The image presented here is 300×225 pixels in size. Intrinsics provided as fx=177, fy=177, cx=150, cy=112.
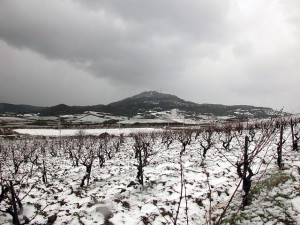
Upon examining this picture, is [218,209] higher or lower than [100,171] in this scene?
higher

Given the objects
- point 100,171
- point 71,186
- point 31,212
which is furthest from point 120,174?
point 31,212

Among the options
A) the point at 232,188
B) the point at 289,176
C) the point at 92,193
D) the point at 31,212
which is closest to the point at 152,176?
the point at 92,193

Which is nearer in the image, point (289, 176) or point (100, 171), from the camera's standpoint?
point (289, 176)

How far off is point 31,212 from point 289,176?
10.5m

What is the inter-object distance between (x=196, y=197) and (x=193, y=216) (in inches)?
48.2

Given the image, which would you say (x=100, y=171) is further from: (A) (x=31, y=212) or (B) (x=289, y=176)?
(B) (x=289, y=176)

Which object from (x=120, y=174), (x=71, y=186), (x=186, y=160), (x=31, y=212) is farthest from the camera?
(x=186, y=160)

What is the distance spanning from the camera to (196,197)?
7.14 m

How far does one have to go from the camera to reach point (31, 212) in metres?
6.94

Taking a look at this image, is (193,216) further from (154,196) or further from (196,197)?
(154,196)

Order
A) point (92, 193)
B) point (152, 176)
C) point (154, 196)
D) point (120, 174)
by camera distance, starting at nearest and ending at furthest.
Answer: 1. point (154, 196)
2. point (92, 193)
3. point (152, 176)
4. point (120, 174)

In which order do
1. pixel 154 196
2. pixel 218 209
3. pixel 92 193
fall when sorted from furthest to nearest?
pixel 92 193 → pixel 154 196 → pixel 218 209

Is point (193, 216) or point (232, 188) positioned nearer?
point (193, 216)

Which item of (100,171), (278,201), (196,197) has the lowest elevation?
(100,171)
